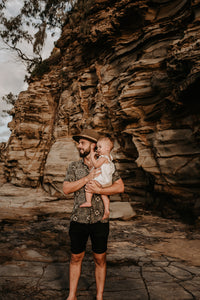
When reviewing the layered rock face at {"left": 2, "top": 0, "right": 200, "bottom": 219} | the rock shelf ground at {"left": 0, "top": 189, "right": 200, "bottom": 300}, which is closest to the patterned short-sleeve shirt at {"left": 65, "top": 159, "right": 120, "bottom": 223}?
the rock shelf ground at {"left": 0, "top": 189, "right": 200, "bottom": 300}

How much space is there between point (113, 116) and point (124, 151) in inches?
81.0

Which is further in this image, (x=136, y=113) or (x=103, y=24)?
(x=103, y=24)

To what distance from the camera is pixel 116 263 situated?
368 cm

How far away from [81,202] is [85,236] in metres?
0.41

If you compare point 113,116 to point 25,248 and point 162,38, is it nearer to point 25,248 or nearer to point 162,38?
point 162,38

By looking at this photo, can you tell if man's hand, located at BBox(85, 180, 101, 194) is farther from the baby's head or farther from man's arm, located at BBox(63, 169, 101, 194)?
the baby's head

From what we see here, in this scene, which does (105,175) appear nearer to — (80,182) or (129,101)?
(80,182)

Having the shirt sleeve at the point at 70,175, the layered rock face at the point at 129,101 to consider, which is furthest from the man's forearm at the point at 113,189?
the layered rock face at the point at 129,101

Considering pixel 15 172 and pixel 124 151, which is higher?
pixel 124 151

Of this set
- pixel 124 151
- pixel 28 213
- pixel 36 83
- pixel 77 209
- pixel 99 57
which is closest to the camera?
pixel 77 209

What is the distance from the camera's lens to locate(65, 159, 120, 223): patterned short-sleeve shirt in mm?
2275

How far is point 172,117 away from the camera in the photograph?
7.30 metres

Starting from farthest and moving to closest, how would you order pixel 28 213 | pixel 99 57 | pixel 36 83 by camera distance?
pixel 36 83
pixel 99 57
pixel 28 213

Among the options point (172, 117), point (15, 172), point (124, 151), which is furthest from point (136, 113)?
point (15, 172)
